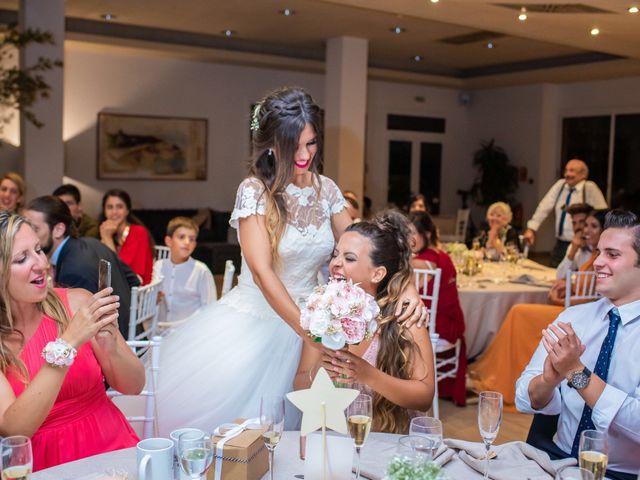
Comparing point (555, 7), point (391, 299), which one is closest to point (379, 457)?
point (391, 299)

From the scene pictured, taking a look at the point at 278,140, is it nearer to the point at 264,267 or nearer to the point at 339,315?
the point at 264,267

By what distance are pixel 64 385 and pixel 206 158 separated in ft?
33.4

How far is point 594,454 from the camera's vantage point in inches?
61.4

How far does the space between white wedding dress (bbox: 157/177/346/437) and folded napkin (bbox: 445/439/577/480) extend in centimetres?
78

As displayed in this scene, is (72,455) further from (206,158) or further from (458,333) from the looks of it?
(206,158)

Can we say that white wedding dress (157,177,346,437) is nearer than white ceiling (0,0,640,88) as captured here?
Yes

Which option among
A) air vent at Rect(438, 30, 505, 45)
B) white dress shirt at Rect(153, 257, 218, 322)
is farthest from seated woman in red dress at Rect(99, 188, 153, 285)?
air vent at Rect(438, 30, 505, 45)

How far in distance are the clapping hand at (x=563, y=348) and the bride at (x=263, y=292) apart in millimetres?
523

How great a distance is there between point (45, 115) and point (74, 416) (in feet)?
20.2

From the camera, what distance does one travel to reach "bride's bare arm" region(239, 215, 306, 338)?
8.63ft

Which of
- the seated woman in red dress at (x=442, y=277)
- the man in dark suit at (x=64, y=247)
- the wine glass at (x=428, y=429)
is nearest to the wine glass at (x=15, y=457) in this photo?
the wine glass at (x=428, y=429)

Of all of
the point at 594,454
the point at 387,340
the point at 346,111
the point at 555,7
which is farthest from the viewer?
the point at 346,111

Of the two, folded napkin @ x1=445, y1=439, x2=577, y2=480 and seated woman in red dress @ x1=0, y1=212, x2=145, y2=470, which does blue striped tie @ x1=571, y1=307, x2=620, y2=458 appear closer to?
folded napkin @ x1=445, y1=439, x2=577, y2=480

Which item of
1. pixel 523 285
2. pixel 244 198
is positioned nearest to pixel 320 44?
→ pixel 523 285
